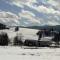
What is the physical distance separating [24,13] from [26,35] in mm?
246

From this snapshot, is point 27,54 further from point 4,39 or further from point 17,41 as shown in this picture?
point 4,39

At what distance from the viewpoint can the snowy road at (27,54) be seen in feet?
6.73

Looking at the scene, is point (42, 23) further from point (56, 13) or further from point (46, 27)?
point (56, 13)

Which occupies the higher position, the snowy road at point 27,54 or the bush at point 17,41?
the bush at point 17,41

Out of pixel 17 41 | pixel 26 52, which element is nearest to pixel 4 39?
pixel 17 41

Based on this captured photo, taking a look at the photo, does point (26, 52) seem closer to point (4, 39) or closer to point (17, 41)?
point (17, 41)

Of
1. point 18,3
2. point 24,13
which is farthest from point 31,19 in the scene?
point 18,3

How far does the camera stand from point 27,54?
6.75 feet

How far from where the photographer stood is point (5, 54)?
6.75 ft

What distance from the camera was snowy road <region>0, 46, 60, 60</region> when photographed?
2.05 metres

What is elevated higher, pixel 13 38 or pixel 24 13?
pixel 24 13

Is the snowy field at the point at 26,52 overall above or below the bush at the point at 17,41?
below

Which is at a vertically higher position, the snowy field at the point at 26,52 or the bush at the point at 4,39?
the bush at the point at 4,39

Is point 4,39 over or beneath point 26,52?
over
